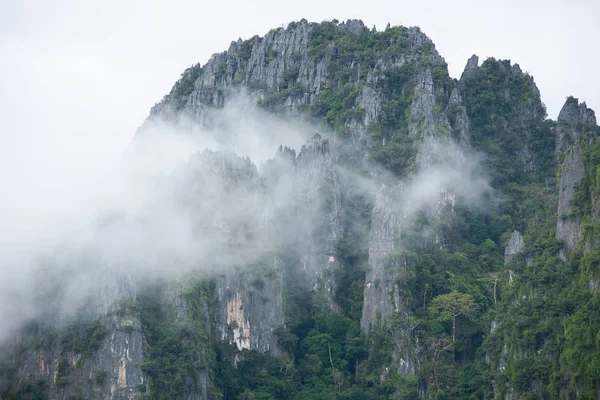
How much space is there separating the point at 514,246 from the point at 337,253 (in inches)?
533

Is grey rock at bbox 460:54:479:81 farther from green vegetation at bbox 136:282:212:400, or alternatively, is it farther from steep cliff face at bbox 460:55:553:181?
green vegetation at bbox 136:282:212:400

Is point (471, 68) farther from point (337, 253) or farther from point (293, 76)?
point (337, 253)

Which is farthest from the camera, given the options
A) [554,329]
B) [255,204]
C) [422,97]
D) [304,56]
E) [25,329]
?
[304,56]

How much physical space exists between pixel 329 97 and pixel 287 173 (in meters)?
14.3

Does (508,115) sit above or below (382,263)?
above

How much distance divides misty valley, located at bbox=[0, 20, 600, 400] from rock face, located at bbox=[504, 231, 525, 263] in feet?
1.01

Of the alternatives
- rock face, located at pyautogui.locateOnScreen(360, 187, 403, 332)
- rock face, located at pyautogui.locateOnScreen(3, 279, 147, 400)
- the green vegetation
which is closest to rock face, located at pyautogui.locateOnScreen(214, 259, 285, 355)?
the green vegetation

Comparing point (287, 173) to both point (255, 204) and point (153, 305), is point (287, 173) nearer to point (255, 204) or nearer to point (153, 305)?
point (255, 204)

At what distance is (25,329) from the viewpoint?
86375 millimetres

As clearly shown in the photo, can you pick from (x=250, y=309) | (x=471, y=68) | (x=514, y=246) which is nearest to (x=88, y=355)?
(x=250, y=309)

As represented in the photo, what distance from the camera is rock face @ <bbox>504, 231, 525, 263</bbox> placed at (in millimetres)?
91625

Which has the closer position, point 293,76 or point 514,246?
point 514,246

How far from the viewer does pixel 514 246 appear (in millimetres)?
92500

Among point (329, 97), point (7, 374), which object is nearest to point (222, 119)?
point (329, 97)
